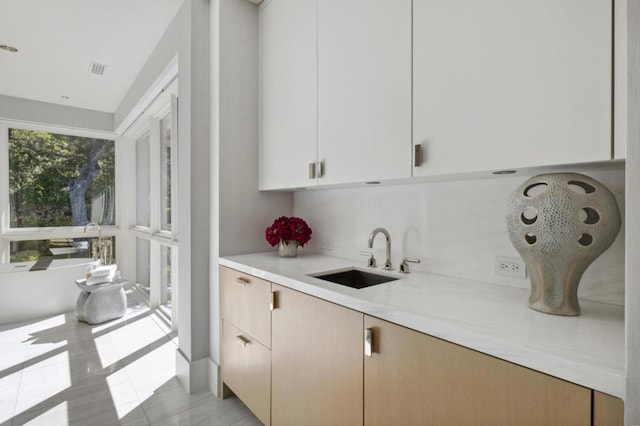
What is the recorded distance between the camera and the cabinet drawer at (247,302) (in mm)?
1596

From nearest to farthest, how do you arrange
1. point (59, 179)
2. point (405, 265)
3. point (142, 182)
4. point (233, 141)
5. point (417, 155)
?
point (417, 155)
point (405, 265)
point (233, 141)
point (59, 179)
point (142, 182)

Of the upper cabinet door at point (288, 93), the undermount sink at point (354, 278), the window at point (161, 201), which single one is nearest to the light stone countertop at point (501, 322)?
the undermount sink at point (354, 278)

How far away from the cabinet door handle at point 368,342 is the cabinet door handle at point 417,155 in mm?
638

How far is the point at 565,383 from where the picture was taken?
660 mm

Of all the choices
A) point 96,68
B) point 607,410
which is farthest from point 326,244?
point 96,68

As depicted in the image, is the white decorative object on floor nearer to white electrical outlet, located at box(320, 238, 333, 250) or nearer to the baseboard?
the baseboard

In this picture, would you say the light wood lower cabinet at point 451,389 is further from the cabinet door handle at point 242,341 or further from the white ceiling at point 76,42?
the white ceiling at point 76,42

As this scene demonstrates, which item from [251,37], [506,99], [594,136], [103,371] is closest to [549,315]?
[594,136]

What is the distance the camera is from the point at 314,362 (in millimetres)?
1294

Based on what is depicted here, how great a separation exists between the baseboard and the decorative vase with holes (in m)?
1.98

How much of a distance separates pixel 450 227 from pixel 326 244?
86 centimetres

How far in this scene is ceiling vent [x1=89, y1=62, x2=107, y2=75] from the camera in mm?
3175

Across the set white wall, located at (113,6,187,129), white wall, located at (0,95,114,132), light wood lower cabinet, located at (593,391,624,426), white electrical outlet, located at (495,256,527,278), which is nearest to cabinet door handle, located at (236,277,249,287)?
white electrical outlet, located at (495,256,527,278)

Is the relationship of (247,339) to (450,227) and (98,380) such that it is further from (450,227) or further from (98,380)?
(98,380)
